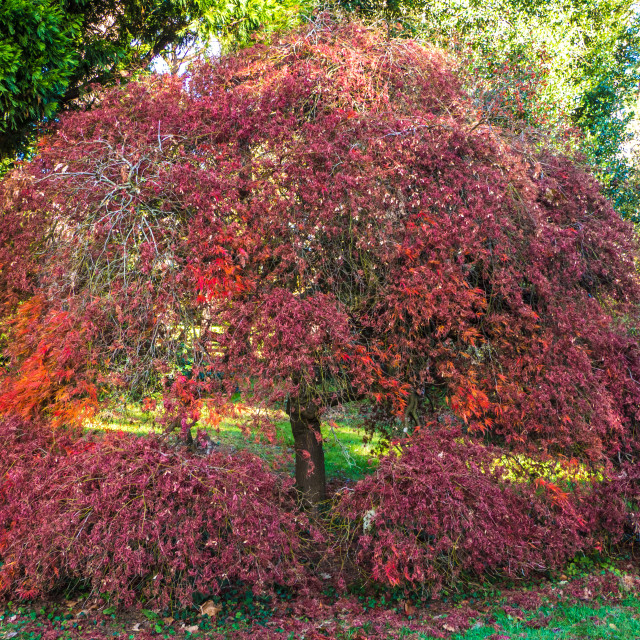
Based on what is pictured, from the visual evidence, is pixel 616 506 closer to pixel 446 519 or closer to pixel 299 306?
pixel 446 519

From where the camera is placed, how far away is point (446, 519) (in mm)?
4586

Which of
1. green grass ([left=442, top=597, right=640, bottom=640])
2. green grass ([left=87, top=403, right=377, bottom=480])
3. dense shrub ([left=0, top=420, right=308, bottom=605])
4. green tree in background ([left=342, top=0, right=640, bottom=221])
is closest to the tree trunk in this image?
green grass ([left=87, top=403, right=377, bottom=480])

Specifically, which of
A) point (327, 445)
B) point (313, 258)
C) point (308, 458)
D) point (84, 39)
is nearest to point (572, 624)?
point (308, 458)

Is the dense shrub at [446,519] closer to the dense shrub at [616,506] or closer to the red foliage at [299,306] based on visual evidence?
the red foliage at [299,306]

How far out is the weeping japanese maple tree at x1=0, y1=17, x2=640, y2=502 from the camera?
4938 millimetres

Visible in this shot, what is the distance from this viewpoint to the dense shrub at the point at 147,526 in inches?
168

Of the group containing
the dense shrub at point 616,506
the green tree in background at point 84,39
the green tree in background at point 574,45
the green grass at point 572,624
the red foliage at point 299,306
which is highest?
the green tree in background at point 574,45

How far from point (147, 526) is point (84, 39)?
6514mm

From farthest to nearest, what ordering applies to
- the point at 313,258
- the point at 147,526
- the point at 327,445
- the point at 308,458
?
Answer: the point at 327,445
the point at 308,458
the point at 313,258
the point at 147,526

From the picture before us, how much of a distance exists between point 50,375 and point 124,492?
4.71ft

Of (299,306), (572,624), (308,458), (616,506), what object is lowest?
(572,624)

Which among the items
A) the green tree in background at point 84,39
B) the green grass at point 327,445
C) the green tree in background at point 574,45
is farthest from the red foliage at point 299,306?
the green tree in background at point 574,45

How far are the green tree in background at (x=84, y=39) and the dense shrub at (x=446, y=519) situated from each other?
18.2 feet

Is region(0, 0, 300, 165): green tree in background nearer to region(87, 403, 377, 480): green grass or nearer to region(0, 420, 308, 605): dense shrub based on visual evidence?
region(87, 403, 377, 480): green grass
